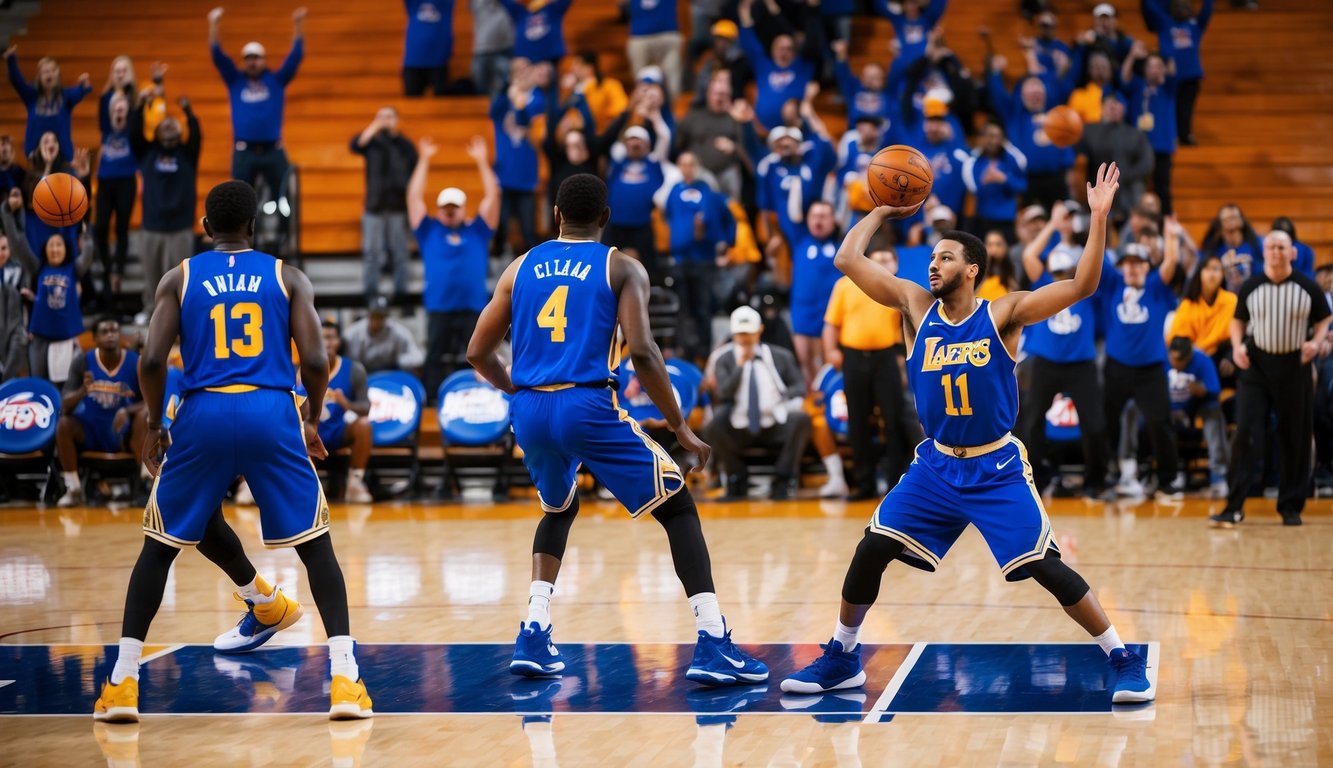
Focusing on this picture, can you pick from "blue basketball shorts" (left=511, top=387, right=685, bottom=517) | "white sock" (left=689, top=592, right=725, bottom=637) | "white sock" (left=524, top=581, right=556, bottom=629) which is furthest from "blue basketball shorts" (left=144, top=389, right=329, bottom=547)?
"white sock" (left=689, top=592, right=725, bottom=637)

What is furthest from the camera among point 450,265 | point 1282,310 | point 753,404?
point 450,265

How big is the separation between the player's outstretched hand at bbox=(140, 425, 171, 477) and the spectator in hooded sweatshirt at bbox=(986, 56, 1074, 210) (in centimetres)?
1206

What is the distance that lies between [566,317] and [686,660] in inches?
68.7

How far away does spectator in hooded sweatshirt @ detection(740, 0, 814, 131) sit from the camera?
17750 mm

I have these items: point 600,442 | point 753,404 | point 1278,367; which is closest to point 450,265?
point 753,404

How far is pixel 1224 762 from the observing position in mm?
5461

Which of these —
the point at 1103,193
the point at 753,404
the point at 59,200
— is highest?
the point at 1103,193

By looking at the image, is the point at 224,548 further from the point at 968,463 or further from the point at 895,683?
the point at 968,463

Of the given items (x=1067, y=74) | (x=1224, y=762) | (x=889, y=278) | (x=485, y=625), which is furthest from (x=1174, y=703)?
(x=1067, y=74)

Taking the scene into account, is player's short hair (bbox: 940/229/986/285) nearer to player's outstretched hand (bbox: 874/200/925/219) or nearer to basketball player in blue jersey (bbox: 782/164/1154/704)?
basketball player in blue jersey (bbox: 782/164/1154/704)

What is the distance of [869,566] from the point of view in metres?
6.47

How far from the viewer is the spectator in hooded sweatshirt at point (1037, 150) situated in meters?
17.0

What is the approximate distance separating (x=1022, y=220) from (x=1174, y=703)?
31.0 ft

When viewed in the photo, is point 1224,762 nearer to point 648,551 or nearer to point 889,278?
point 889,278
